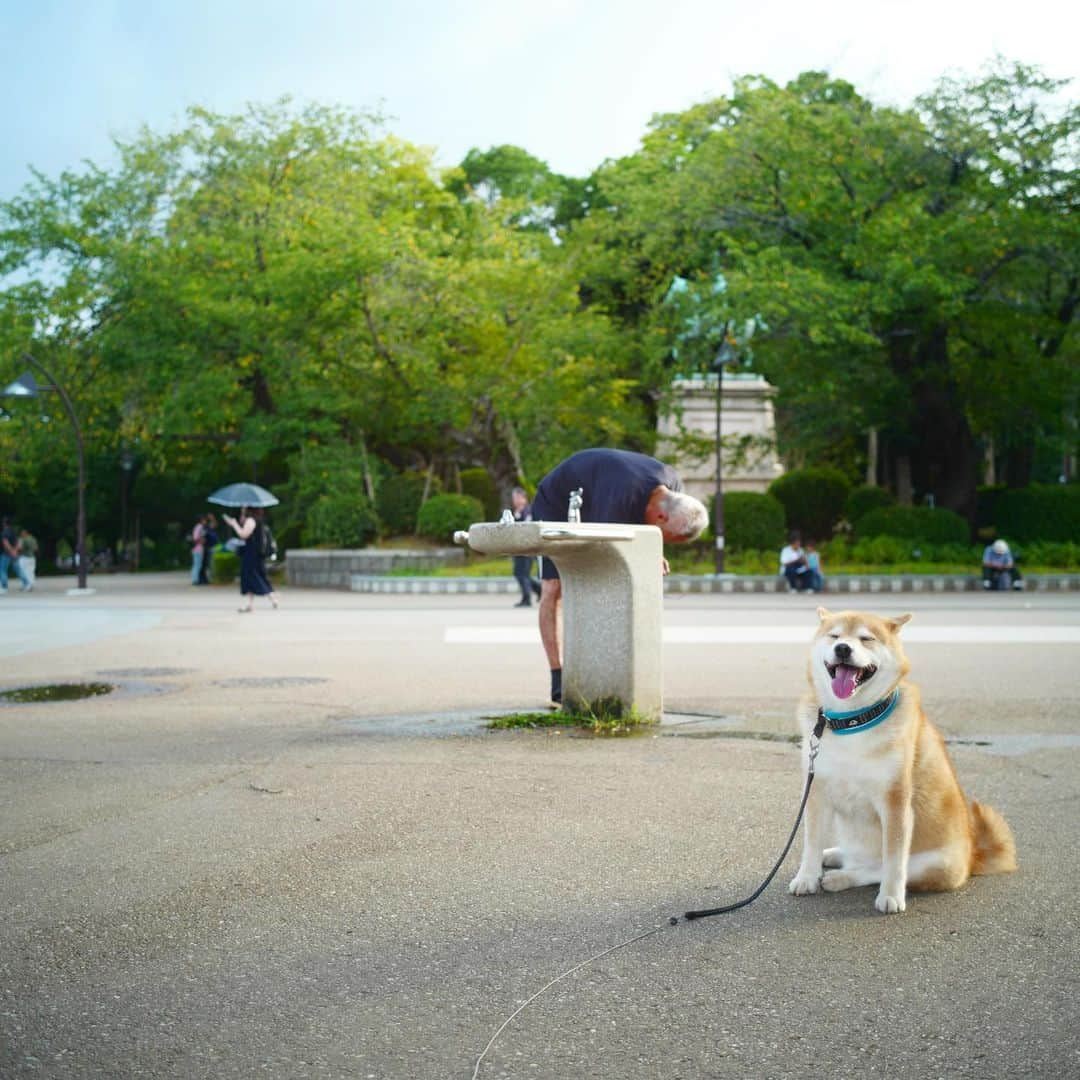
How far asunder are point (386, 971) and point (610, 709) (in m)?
4.90

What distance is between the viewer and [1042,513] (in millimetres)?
34938

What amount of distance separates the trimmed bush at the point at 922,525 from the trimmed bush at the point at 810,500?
3.71 meters

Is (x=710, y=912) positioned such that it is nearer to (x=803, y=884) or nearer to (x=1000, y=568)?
(x=803, y=884)

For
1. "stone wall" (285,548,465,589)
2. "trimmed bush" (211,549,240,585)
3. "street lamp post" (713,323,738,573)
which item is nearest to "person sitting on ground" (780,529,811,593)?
"street lamp post" (713,323,738,573)

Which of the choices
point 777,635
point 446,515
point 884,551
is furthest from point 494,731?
point 446,515

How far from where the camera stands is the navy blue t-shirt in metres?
9.31

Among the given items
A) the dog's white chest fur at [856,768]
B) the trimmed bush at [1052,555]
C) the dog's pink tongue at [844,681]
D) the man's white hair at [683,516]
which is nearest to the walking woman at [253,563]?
the man's white hair at [683,516]

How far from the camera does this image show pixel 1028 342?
33.0m

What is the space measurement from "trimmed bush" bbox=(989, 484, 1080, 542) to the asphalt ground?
25.4m

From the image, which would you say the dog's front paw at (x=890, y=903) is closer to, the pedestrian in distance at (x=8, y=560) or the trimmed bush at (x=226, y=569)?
the pedestrian in distance at (x=8, y=560)

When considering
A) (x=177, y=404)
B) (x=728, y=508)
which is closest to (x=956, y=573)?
(x=728, y=508)

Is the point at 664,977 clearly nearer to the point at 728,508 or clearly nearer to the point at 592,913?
the point at 592,913

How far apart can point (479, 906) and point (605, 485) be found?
4763 millimetres

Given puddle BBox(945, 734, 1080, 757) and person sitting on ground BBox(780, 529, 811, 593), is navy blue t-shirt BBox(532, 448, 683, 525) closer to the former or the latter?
puddle BBox(945, 734, 1080, 757)
